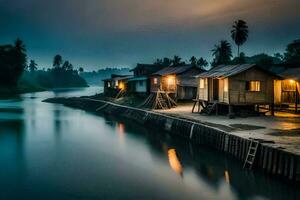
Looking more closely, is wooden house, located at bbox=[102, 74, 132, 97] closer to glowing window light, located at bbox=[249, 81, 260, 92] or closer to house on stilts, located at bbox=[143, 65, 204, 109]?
house on stilts, located at bbox=[143, 65, 204, 109]

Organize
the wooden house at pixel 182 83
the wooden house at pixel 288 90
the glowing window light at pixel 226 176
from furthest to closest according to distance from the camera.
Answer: the wooden house at pixel 182 83 < the wooden house at pixel 288 90 < the glowing window light at pixel 226 176

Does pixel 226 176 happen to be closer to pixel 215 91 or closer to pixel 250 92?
pixel 250 92

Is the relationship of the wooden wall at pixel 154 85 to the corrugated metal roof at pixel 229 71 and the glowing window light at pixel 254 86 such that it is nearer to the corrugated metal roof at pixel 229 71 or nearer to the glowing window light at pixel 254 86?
the corrugated metal roof at pixel 229 71

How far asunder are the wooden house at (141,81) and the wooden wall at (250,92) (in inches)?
1224

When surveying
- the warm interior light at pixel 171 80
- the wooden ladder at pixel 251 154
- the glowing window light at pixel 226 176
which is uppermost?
the warm interior light at pixel 171 80

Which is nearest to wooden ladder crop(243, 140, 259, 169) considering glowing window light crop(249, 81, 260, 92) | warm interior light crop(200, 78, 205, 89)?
glowing window light crop(249, 81, 260, 92)

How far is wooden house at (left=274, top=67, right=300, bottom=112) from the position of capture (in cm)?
3559

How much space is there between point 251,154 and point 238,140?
2.32 metres

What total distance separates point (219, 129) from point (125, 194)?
1186 cm

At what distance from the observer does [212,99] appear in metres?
37.6

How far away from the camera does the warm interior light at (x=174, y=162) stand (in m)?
23.2

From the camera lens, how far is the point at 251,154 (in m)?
20.4

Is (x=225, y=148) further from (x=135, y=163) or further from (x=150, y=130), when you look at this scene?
(x=150, y=130)

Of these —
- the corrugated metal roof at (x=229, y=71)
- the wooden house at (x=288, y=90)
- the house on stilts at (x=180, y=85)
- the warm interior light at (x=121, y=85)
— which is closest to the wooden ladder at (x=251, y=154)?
Answer: the corrugated metal roof at (x=229, y=71)
